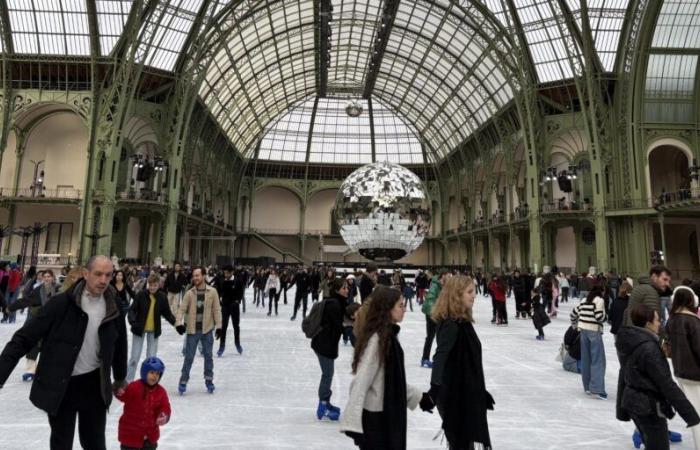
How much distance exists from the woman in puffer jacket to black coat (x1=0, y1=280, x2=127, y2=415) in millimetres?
3483

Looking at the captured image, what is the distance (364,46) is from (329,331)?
135 ft

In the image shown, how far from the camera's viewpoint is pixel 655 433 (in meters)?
3.10

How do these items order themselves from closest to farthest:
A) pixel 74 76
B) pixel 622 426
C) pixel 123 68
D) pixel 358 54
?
1. pixel 622 426
2. pixel 123 68
3. pixel 74 76
4. pixel 358 54

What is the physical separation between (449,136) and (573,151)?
1684cm

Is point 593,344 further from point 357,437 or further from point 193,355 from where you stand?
point 193,355

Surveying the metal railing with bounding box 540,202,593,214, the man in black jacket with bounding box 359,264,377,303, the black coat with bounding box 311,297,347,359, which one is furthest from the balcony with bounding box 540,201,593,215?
the black coat with bounding box 311,297,347,359

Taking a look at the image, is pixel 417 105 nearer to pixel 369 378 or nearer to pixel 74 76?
pixel 74 76

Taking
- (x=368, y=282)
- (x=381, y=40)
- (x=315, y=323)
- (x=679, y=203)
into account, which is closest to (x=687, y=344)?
(x=315, y=323)

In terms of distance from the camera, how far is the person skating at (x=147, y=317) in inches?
227

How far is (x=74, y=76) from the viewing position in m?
27.3

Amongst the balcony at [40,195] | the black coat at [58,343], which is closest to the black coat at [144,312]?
the black coat at [58,343]

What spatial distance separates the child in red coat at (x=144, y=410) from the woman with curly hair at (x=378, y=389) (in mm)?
1293

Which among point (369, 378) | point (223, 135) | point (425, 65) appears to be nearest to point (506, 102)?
point (425, 65)

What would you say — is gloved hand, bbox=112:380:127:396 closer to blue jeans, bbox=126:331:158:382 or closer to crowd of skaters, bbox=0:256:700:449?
crowd of skaters, bbox=0:256:700:449
